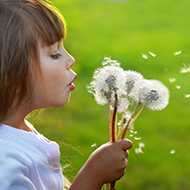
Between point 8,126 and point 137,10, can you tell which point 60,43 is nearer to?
point 8,126

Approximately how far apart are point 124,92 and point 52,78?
23 centimetres

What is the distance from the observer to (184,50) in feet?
11.5

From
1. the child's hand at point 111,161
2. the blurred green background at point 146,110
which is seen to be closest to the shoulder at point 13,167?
the child's hand at point 111,161

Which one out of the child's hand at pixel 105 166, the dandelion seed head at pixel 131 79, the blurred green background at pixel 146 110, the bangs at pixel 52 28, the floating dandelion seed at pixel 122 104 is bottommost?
the blurred green background at pixel 146 110

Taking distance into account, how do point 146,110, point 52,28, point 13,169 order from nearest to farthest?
1. point 13,169
2. point 52,28
3. point 146,110

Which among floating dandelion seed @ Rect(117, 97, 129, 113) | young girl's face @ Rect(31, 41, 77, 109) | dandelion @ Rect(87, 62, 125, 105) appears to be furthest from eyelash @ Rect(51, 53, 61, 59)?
floating dandelion seed @ Rect(117, 97, 129, 113)

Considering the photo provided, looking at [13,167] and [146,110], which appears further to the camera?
[146,110]

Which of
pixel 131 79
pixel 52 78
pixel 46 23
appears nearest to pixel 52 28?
pixel 46 23

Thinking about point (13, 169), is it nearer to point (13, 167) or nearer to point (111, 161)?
point (13, 167)

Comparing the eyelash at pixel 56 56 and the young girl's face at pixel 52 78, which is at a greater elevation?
the eyelash at pixel 56 56

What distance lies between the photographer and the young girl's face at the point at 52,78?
84 cm

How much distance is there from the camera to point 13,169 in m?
0.77

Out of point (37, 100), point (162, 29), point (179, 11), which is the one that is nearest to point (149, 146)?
point (37, 100)

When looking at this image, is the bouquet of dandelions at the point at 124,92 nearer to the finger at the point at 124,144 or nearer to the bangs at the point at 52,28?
the finger at the point at 124,144
